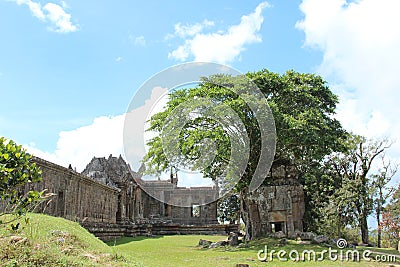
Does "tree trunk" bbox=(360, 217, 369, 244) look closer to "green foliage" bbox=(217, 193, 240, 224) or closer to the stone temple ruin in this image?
the stone temple ruin

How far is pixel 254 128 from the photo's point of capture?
20547 mm

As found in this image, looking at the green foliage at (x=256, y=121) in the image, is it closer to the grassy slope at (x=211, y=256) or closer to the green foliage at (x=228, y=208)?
the grassy slope at (x=211, y=256)

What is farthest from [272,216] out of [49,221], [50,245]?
[50,245]

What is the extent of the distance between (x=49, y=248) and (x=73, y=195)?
13309 millimetres

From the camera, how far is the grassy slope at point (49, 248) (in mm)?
7668

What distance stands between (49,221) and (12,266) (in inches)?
171

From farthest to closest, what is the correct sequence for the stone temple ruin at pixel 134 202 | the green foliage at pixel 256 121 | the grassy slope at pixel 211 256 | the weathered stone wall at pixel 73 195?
1. the stone temple ruin at pixel 134 202
2. the green foliage at pixel 256 121
3. the weathered stone wall at pixel 73 195
4. the grassy slope at pixel 211 256

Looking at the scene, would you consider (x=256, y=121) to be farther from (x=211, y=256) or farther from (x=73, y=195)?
(x=73, y=195)

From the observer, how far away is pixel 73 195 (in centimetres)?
2128

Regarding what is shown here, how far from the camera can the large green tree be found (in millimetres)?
19438

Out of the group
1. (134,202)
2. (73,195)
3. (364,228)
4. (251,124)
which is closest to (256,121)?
(251,124)

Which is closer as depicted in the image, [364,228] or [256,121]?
[256,121]

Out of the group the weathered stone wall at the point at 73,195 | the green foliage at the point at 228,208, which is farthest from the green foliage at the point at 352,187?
the green foliage at the point at 228,208

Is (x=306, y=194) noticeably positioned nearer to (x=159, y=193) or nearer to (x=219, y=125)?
(x=219, y=125)
